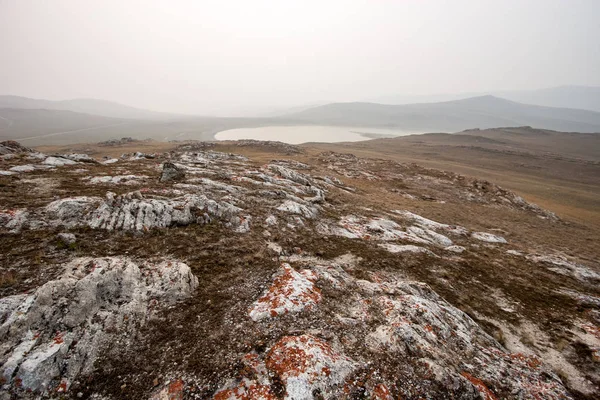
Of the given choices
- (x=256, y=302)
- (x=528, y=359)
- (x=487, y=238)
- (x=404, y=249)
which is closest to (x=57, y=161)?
(x=256, y=302)

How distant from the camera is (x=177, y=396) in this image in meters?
6.08

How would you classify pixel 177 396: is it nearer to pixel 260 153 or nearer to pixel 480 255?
pixel 480 255

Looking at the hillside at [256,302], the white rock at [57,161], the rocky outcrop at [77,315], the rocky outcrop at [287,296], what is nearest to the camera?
the rocky outcrop at [77,315]

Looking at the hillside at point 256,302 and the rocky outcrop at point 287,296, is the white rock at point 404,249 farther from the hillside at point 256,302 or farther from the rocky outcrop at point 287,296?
the rocky outcrop at point 287,296

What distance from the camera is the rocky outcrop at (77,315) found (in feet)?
19.9

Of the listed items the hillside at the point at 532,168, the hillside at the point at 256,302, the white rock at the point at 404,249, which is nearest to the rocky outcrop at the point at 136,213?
the hillside at the point at 256,302

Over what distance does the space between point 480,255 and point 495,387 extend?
13768 millimetres

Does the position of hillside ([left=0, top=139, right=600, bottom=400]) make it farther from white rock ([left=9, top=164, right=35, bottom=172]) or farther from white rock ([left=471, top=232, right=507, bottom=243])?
white rock ([left=471, top=232, right=507, bottom=243])

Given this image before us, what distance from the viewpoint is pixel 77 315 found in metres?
7.50

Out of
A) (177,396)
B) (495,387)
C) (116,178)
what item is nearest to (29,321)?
(177,396)

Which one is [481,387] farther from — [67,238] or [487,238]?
[487,238]

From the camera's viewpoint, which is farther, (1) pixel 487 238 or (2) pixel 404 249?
(1) pixel 487 238

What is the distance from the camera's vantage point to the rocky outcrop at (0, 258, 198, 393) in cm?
606

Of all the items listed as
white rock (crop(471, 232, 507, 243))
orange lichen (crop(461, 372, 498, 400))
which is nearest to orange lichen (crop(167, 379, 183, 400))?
orange lichen (crop(461, 372, 498, 400))
